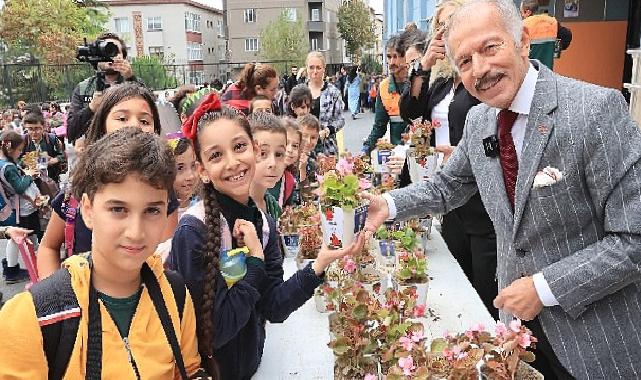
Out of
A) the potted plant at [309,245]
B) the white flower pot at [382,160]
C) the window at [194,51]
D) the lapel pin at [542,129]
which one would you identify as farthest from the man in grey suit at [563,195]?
the window at [194,51]

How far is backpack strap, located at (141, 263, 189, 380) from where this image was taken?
1349 millimetres

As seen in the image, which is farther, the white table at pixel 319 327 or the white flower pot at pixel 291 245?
the white flower pot at pixel 291 245

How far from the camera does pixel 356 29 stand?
4316cm

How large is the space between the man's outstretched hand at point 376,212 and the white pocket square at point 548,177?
2.08ft

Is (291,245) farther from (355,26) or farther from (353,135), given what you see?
(355,26)

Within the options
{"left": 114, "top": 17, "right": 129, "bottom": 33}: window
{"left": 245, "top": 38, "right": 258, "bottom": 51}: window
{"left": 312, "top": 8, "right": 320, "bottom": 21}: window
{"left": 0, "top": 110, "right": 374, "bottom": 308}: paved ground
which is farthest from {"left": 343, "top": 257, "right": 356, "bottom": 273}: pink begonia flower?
{"left": 312, "top": 8, "right": 320, "bottom": 21}: window

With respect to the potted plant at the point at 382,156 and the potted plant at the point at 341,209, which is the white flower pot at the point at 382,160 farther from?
the potted plant at the point at 341,209

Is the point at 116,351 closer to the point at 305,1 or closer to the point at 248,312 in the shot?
the point at 248,312

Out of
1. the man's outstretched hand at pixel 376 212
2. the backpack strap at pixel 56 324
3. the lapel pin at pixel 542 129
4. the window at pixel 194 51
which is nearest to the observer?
the backpack strap at pixel 56 324

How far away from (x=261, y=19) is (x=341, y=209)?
48460 millimetres

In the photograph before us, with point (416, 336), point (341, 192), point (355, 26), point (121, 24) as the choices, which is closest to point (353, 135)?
point (341, 192)

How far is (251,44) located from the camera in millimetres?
48500

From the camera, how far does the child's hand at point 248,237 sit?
1.57m

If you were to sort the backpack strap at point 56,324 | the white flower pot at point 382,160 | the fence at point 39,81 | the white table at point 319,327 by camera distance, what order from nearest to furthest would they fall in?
the backpack strap at point 56,324, the white table at point 319,327, the white flower pot at point 382,160, the fence at point 39,81
